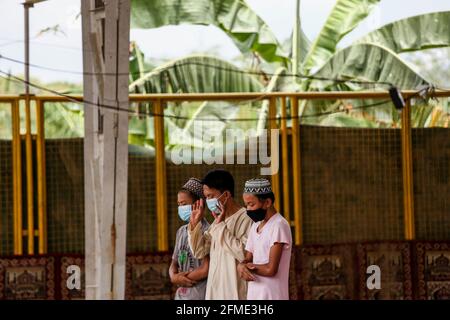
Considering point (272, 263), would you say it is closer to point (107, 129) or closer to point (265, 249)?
point (265, 249)

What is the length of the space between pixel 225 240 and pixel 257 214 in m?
0.32

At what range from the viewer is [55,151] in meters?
12.8

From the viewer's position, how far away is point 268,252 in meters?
8.47

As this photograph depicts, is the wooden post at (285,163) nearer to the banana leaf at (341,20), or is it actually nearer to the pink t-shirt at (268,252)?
the banana leaf at (341,20)

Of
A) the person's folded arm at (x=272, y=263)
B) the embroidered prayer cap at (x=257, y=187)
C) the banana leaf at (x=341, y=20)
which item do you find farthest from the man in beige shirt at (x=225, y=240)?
the banana leaf at (x=341, y=20)

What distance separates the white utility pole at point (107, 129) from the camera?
1052cm

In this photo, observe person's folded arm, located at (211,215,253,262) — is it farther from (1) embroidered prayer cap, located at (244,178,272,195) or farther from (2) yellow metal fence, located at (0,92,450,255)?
(2) yellow metal fence, located at (0,92,450,255)

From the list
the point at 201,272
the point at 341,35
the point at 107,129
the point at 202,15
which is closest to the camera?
the point at 201,272

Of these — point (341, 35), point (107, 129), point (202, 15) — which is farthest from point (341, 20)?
point (107, 129)

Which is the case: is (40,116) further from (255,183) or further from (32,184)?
(255,183)

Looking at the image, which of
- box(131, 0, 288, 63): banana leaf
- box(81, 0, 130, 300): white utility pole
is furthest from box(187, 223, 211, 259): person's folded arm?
box(131, 0, 288, 63): banana leaf
